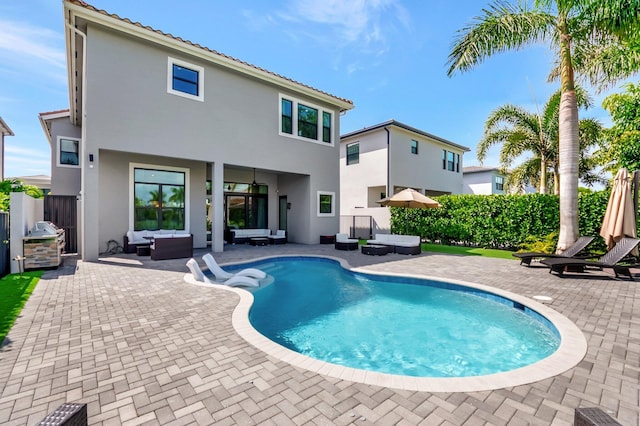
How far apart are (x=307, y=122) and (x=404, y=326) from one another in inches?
496

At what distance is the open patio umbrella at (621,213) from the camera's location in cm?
884

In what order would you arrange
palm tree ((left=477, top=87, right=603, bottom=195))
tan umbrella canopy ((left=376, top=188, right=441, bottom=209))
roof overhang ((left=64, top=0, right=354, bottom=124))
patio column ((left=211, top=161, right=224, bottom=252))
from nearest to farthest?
roof overhang ((left=64, top=0, right=354, bottom=124)) → patio column ((left=211, top=161, right=224, bottom=252)) → tan umbrella canopy ((left=376, top=188, right=441, bottom=209)) → palm tree ((left=477, top=87, right=603, bottom=195))

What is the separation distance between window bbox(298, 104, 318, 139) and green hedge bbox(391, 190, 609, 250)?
23.0ft

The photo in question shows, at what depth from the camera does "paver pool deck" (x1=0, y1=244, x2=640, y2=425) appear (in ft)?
8.33

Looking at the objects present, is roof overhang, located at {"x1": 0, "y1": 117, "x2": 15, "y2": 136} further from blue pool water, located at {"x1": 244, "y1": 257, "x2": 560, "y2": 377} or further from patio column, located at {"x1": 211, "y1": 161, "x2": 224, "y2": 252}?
blue pool water, located at {"x1": 244, "y1": 257, "x2": 560, "y2": 377}

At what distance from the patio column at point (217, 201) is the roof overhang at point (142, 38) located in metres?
4.41

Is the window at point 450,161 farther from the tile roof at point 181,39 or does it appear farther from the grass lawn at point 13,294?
the grass lawn at point 13,294

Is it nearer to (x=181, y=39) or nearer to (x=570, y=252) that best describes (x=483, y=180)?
(x=570, y=252)

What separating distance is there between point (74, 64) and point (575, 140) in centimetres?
1930

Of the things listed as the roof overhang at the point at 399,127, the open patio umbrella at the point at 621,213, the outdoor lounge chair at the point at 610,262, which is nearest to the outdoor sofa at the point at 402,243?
the outdoor lounge chair at the point at 610,262

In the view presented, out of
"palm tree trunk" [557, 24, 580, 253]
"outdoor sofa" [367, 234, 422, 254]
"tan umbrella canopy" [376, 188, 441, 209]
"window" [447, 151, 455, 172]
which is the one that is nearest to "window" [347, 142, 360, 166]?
"window" [447, 151, 455, 172]

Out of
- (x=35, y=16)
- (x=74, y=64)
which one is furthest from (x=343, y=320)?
(x=74, y=64)

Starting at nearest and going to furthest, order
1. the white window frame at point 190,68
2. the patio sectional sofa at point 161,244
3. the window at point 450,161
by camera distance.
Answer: the patio sectional sofa at point 161,244
the white window frame at point 190,68
the window at point 450,161

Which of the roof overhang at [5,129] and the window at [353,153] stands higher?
the roof overhang at [5,129]
